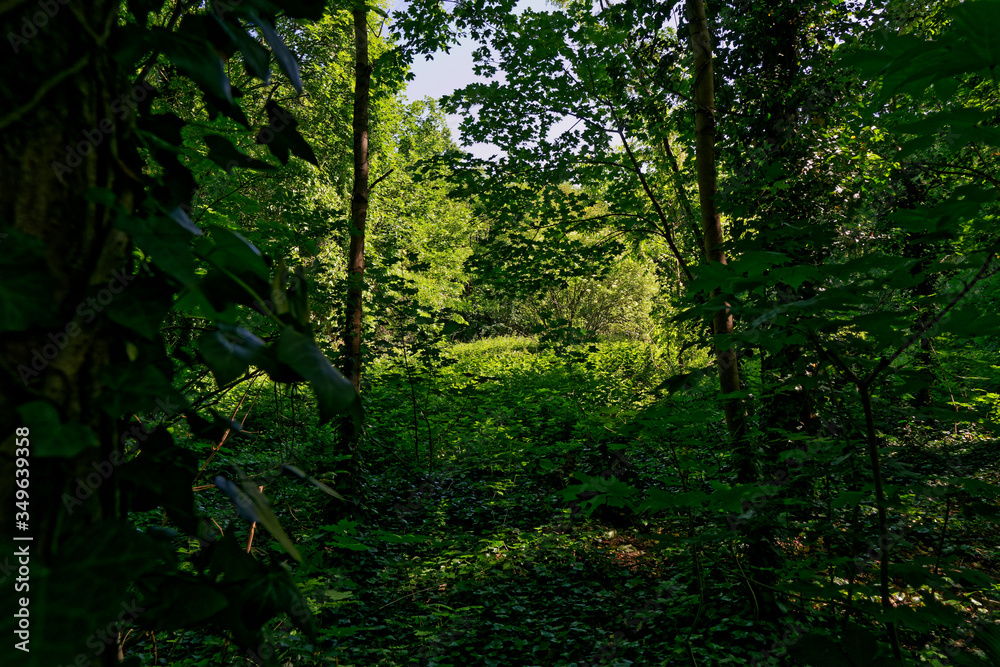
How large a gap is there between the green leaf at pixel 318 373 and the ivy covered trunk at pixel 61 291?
209 mm

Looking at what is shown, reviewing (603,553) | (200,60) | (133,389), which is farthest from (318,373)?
(603,553)

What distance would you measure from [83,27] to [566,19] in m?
5.49

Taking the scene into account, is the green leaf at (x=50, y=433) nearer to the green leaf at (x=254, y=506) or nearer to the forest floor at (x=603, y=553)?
the green leaf at (x=254, y=506)

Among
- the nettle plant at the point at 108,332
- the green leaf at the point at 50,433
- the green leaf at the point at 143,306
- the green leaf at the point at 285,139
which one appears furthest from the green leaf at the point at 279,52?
the green leaf at the point at 50,433

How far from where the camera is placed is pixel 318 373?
510mm

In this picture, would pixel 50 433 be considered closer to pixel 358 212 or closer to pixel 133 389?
pixel 133 389

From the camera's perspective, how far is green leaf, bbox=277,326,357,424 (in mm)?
497

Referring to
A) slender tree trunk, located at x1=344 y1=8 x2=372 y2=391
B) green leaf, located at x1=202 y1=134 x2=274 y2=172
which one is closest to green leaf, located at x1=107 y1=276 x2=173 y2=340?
green leaf, located at x1=202 y1=134 x2=274 y2=172

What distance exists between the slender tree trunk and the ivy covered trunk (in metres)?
4.82

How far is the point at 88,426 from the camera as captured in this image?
53cm

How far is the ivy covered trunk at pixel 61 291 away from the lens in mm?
473

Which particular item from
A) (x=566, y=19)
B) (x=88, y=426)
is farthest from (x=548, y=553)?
(x=566, y=19)

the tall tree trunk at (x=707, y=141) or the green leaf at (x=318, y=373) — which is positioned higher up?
the tall tree trunk at (x=707, y=141)

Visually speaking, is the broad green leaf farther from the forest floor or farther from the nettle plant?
the forest floor
